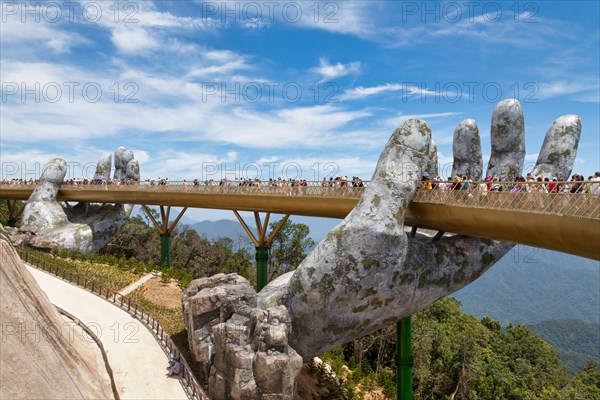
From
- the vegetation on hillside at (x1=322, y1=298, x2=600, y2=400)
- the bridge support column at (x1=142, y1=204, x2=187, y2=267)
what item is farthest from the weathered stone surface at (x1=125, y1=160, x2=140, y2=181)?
the vegetation on hillside at (x1=322, y1=298, x2=600, y2=400)

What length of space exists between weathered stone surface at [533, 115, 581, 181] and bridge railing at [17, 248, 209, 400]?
17.9m

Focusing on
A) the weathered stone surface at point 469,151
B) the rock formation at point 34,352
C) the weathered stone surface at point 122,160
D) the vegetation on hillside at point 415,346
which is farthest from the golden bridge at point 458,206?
the rock formation at point 34,352

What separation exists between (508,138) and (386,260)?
8.77 metres

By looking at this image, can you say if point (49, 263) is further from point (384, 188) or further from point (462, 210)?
point (462, 210)

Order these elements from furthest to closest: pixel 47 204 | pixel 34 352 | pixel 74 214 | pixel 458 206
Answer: pixel 74 214 → pixel 47 204 → pixel 458 206 → pixel 34 352

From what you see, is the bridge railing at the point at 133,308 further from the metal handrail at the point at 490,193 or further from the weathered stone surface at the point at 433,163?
the weathered stone surface at the point at 433,163

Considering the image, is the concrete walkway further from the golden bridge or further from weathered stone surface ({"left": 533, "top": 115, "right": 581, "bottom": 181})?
weathered stone surface ({"left": 533, "top": 115, "right": 581, "bottom": 181})

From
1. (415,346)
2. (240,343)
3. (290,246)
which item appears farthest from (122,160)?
(240,343)

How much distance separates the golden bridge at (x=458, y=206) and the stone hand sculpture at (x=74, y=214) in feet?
23.2

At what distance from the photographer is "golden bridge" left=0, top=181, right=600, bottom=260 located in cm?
1405

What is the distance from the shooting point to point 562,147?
Result: 21.9 m

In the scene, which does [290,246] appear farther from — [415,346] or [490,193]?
[490,193]

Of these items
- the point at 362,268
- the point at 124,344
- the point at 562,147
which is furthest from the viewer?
the point at 124,344

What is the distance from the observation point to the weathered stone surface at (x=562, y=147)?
21906 millimetres
